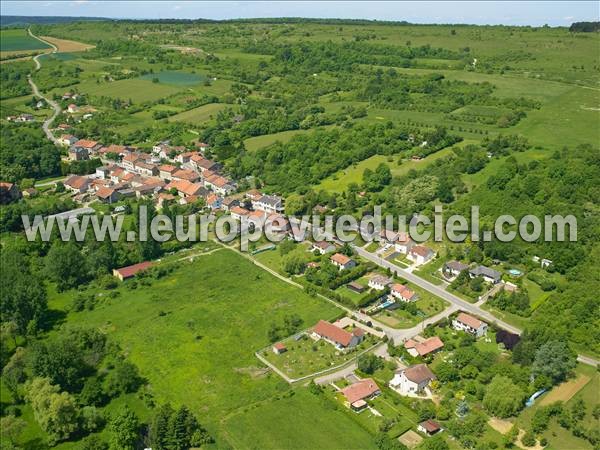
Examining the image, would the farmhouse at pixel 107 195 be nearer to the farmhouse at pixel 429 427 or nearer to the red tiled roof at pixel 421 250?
the red tiled roof at pixel 421 250

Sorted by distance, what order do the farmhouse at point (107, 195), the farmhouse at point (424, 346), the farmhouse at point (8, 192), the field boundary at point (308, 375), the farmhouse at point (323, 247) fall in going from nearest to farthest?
the field boundary at point (308, 375)
the farmhouse at point (424, 346)
the farmhouse at point (323, 247)
the farmhouse at point (8, 192)
the farmhouse at point (107, 195)

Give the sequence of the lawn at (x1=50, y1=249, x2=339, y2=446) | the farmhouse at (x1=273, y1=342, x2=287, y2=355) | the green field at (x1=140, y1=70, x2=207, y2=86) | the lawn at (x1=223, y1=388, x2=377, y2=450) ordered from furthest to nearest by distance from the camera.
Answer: the green field at (x1=140, y1=70, x2=207, y2=86), the farmhouse at (x1=273, y1=342, x2=287, y2=355), the lawn at (x1=50, y1=249, x2=339, y2=446), the lawn at (x1=223, y1=388, x2=377, y2=450)

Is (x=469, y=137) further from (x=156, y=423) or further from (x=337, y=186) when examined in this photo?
(x=156, y=423)

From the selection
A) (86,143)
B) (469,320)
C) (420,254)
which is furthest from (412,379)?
(86,143)

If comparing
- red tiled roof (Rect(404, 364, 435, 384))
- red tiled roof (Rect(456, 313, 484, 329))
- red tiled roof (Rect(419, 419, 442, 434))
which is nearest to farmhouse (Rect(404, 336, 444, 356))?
red tiled roof (Rect(404, 364, 435, 384))

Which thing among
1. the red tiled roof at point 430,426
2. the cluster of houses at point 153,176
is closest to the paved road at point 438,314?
the red tiled roof at point 430,426

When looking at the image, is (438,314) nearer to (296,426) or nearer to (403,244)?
(403,244)

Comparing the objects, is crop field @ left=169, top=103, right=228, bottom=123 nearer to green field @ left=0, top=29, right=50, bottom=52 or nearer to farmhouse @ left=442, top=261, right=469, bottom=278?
farmhouse @ left=442, top=261, right=469, bottom=278

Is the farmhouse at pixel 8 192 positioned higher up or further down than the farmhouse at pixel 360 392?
higher up
